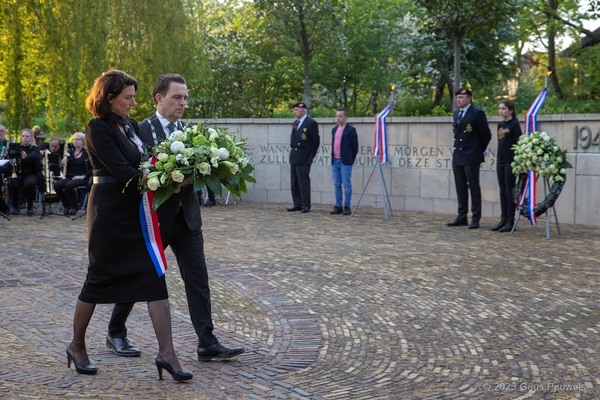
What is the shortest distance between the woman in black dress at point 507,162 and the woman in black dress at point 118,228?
9.60 m

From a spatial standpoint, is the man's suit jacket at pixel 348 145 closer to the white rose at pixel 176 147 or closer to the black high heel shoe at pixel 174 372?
the white rose at pixel 176 147

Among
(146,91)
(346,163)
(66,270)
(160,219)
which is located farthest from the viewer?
(146,91)

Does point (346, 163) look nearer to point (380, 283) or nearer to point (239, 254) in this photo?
point (239, 254)

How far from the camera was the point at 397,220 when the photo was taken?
16672mm

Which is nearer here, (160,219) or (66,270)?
(160,219)

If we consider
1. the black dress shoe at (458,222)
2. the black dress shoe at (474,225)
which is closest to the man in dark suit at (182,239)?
the black dress shoe at (474,225)

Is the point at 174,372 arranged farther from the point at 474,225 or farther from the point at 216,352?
the point at 474,225

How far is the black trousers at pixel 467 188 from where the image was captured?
15219 millimetres

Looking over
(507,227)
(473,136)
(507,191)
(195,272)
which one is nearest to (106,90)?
(195,272)

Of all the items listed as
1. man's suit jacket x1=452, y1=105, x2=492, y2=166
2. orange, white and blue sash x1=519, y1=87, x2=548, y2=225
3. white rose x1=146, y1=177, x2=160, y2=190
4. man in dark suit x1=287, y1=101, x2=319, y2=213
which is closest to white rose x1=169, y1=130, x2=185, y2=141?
white rose x1=146, y1=177, x2=160, y2=190

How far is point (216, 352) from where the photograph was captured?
6281mm

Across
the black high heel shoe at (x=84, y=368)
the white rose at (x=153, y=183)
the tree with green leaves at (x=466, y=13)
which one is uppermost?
the tree with green leaves at (x=466, y=13)

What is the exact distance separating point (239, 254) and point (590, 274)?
428 cm

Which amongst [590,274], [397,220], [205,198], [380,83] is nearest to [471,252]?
[590,274]
